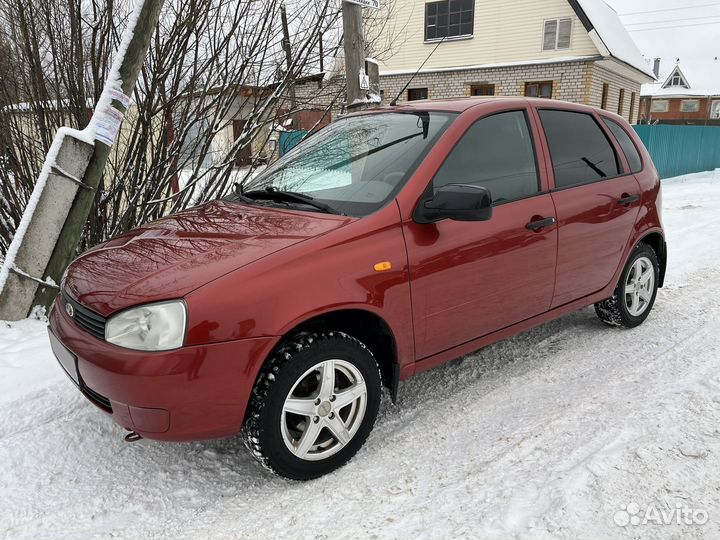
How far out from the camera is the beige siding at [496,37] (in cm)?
2041

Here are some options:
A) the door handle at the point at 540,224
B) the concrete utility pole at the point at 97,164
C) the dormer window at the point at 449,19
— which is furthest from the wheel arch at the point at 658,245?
the dormer window at the point at 449,19

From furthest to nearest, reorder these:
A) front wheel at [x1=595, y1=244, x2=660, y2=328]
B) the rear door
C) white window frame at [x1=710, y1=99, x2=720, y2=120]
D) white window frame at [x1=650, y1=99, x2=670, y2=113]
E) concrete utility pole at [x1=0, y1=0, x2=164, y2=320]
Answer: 1. white window frame at [x1=650, y1=99, x2=670, y2=113]
2. white window frame at [x1=710, y1=99, x2=720, y2=120]
3. front wheel at [x1=595, y1=244, x2=660, y2=328]
4. concrete utility pole at [x1=0, y1=0, x2=164, y2=320]
5. the rear door

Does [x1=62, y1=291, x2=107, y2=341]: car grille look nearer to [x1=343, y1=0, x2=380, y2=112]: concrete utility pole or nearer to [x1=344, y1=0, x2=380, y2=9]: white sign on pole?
[x1=343, y1=0, x2=380, y2=112]: concrete utility pole

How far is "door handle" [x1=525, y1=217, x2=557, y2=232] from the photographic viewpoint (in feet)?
10.9

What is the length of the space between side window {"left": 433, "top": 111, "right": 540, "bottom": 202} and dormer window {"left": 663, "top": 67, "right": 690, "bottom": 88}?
6906 centimetres

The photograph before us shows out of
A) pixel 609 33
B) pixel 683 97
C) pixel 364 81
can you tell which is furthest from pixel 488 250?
pixel 683 97

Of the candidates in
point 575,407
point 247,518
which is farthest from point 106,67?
point 575,407

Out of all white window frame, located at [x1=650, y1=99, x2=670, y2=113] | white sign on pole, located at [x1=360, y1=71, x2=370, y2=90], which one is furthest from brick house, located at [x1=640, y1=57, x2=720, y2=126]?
white sign on pole, located at [x1=360, y1=71, x2=370, y2=90]

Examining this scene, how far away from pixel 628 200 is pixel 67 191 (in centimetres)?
414

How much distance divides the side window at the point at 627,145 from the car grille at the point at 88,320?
369cm

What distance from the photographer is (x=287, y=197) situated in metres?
3.16

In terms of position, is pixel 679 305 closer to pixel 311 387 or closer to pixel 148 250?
pixel 311 387

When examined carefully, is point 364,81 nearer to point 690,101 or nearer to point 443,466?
point 443,466

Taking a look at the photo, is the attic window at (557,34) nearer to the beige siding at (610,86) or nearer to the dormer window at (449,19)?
the beige siding at (610,86)
